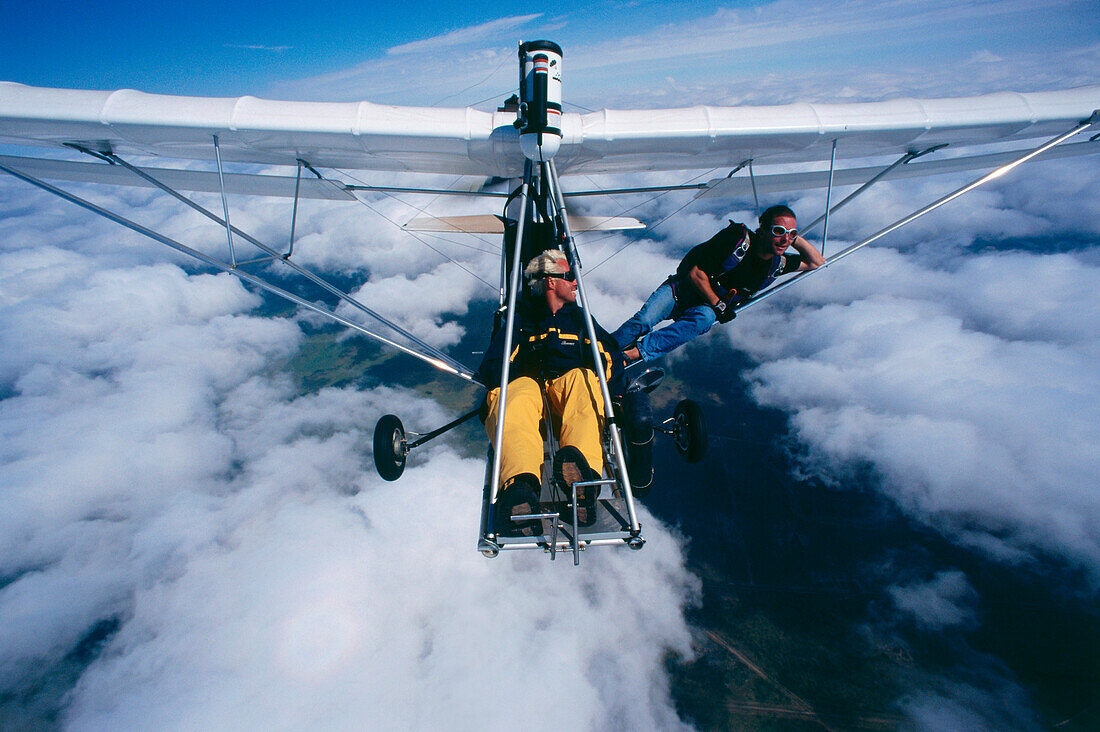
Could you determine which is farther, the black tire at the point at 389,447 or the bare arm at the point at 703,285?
the bare arm at the point at 703,285

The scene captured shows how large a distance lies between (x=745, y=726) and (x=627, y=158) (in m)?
69.4

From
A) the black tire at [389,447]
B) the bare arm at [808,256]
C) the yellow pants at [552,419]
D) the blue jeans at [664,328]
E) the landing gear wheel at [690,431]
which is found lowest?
the black tire at [389,447]

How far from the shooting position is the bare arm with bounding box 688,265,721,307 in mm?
4902

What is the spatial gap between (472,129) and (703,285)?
331 cm

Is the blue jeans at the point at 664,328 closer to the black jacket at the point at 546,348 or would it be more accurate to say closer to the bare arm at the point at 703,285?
the bare arm at the point at 703,285

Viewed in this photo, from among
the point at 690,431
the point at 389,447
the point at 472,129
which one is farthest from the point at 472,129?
the point at 690,431

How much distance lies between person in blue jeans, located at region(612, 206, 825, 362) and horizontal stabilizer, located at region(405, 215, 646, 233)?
250cm

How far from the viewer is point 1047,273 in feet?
327

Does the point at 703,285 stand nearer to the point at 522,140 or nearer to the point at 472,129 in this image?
the point at 522,140

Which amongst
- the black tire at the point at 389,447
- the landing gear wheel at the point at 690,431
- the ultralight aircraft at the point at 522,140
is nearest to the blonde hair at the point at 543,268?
the ultralight aircraft at the point at 522,140

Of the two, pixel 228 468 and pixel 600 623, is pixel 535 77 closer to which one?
pixel 600 623

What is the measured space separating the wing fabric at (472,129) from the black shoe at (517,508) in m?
4.02

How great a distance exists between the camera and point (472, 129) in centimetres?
464

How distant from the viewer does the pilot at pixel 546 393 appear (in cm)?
278
